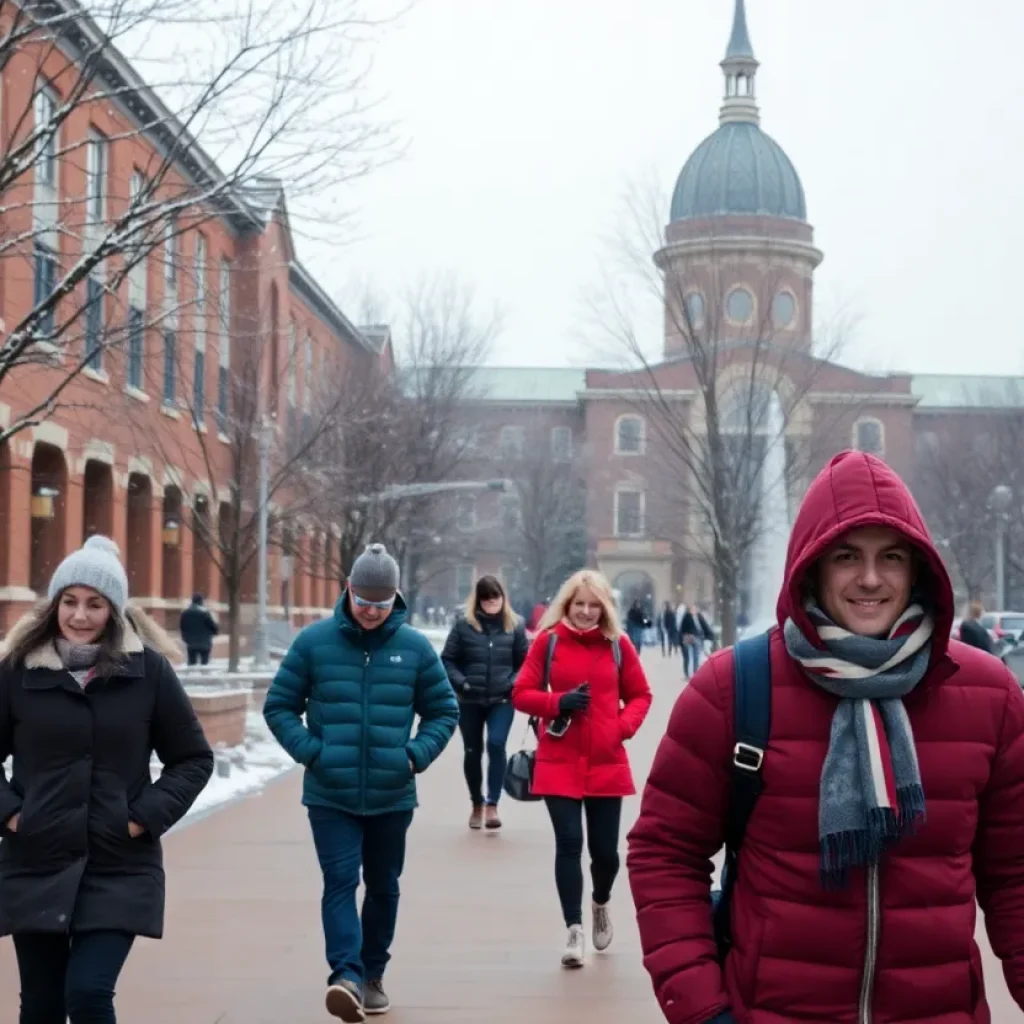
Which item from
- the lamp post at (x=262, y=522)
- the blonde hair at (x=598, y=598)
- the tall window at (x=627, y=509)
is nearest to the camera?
the blonde hair at (x=598, y=598)

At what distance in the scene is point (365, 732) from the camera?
24.0 feet

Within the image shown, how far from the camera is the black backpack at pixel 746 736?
336cm

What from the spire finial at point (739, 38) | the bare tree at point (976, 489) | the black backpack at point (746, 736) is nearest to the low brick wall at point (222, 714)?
the black backpack at point (746, 736)

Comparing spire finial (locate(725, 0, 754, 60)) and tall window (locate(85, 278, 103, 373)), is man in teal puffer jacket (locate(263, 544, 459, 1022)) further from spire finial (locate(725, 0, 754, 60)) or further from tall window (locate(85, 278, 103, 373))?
spire finial (locate(725, 0, 754, 60))

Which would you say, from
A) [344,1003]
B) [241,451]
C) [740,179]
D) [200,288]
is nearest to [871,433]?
[740,179]

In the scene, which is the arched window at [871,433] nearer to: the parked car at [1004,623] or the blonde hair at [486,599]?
the parked car at [1004,623]

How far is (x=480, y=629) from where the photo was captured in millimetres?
13297

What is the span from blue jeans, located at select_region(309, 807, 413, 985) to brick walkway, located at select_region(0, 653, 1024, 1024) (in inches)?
12.5

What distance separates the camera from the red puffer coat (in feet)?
28.0

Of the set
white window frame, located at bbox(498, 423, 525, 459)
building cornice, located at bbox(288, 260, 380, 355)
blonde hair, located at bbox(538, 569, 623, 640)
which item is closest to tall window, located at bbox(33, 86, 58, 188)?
blonde hair, located at bbox(538, 569, 623, 640)

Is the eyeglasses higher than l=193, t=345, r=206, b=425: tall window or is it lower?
lower

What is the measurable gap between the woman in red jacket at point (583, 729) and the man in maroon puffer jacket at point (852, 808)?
496cm

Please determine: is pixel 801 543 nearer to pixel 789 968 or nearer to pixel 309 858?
pixel 789 968

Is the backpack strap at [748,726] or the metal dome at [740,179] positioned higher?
the metal dome at [740,179]
